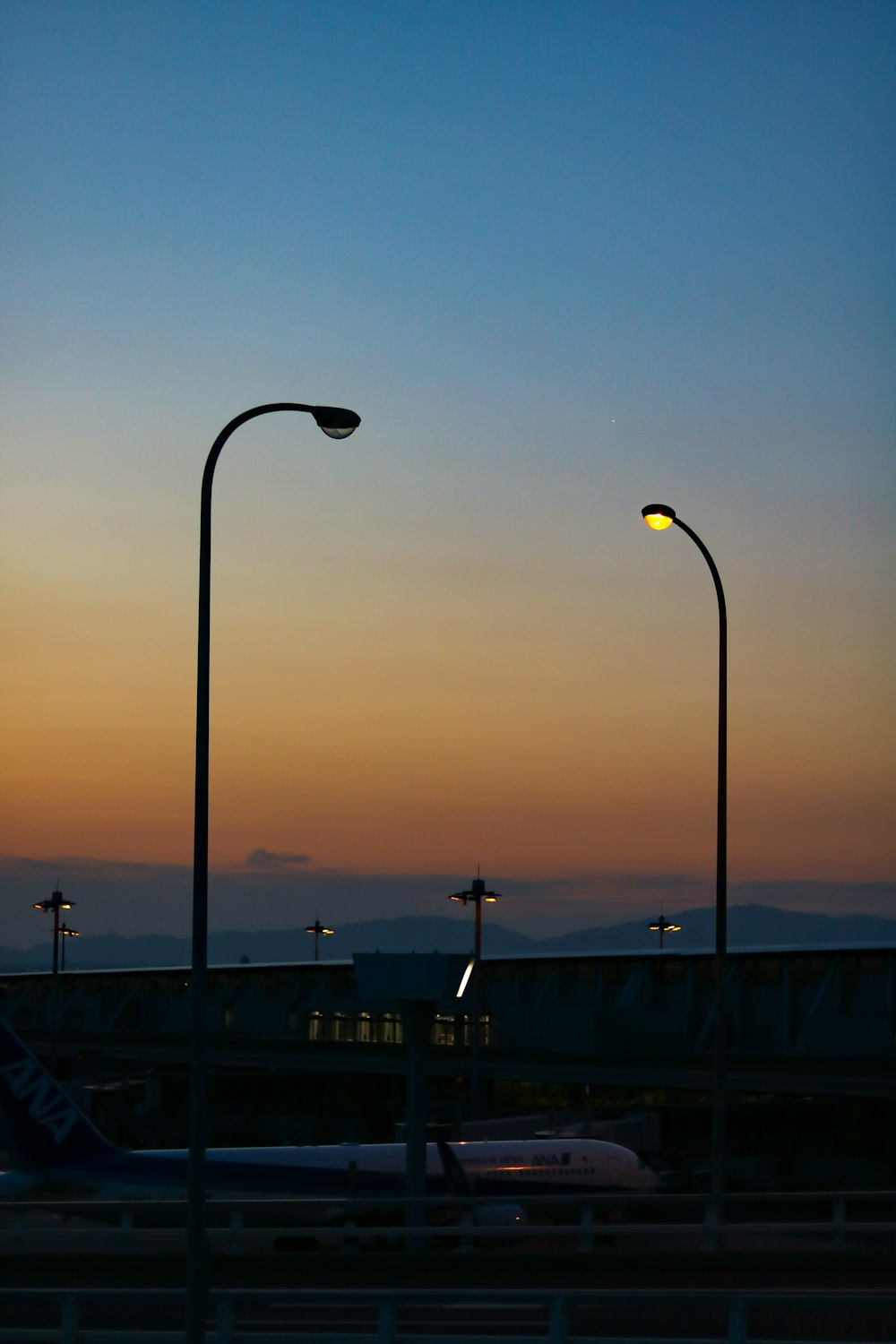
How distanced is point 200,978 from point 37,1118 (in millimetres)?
23196

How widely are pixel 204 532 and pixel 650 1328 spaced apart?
40.6 feet

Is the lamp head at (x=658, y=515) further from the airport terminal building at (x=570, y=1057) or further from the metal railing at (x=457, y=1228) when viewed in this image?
the airport terminal building at (x=570, y=1057)

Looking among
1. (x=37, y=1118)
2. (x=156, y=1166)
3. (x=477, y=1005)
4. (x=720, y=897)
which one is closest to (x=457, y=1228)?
(x=720, y=897)

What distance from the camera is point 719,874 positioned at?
23422 millimetres

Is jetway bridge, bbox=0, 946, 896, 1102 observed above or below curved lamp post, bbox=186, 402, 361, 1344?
below

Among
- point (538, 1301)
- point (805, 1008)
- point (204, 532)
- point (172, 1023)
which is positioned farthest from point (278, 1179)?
point (172, 1023)

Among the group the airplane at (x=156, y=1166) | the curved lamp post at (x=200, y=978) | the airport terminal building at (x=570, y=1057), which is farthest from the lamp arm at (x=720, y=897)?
the airport terminal building at (x=570, y=1057)

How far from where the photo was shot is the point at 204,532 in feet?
47.4

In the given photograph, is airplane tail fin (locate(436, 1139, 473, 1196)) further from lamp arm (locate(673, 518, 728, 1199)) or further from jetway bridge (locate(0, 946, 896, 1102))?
jetway bridge (locate(0, 946, 896, 1102))

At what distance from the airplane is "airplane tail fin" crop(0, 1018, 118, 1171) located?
21mm

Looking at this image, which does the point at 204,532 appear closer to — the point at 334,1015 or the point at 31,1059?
the point at 31,1059

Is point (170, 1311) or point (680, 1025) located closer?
point (170, 1311)

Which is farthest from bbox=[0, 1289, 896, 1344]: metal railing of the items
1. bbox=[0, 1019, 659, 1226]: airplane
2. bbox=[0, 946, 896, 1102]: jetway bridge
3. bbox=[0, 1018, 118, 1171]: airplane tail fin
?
bbox=[0, 946, 896, 1102]: jetway bridge

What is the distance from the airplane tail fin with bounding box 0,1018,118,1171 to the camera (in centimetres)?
3444
